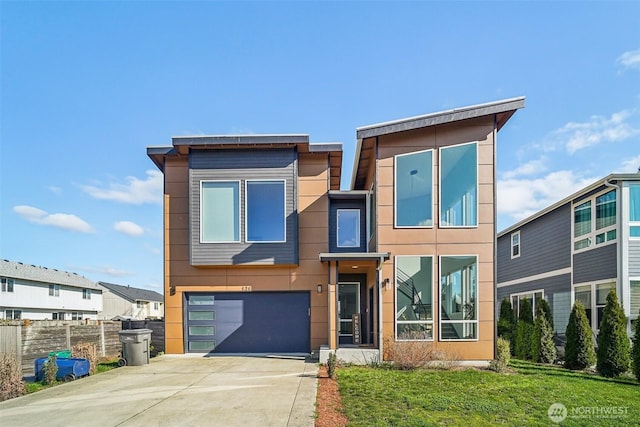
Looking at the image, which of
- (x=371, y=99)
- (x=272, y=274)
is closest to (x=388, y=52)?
(x=371, y=99)

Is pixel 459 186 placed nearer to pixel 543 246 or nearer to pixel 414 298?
pixel 414 298

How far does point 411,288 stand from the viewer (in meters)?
10.8

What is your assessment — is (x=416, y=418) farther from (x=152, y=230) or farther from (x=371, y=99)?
(x=152, y=230)

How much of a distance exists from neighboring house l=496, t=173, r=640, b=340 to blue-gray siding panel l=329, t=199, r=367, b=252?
7043mm

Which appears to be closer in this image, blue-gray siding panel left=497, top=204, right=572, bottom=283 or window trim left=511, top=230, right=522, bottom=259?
blue-gray siding panel left=497, top=204, right=572, bottom=283

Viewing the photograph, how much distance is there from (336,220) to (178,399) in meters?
7.34

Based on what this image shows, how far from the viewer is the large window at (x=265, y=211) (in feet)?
41.0

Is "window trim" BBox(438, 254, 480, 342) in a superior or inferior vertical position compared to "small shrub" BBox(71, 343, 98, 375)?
superior

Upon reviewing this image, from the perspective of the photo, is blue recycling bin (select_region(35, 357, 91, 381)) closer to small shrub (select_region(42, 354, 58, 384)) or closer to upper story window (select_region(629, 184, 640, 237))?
small shrub (select_region(42, 354, 58, 384))

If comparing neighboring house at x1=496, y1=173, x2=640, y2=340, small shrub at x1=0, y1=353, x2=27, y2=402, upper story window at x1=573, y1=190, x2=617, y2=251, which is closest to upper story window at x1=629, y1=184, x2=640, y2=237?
neighboring house at x1=496, y1=173, x2=640, y2=340

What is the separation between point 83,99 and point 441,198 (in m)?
11.1

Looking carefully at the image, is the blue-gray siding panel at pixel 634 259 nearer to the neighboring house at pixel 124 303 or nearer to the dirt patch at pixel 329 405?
the dirt patch at pixel 329 405

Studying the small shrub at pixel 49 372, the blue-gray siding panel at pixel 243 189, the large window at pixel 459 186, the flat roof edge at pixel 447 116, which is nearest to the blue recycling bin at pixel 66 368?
the small shrub at pixel 49 372

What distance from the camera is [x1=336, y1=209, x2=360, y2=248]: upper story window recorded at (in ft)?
43.4
